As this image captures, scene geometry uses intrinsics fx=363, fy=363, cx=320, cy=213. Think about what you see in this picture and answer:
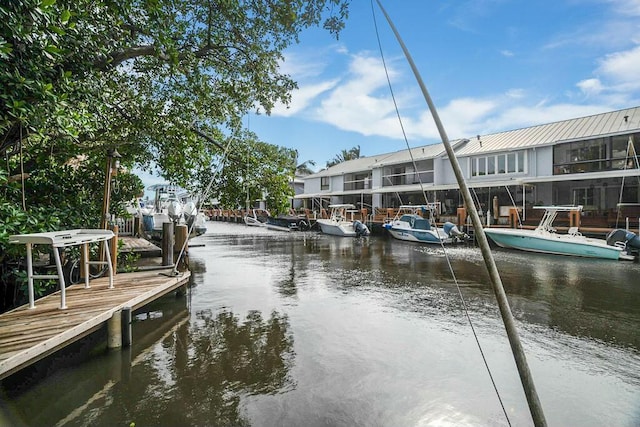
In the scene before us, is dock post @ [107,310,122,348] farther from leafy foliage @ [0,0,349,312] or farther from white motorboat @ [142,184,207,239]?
white motorboat @ [142,184,207,239]

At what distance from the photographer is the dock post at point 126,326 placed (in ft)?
17.9

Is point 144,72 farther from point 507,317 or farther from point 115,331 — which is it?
point 507,317

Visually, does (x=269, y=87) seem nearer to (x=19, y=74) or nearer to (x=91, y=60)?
(x=91, y=60)

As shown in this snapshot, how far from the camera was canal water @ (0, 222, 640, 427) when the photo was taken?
13.1 feet

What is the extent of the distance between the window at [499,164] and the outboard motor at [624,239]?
9777mm

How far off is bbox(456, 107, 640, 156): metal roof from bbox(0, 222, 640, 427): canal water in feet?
49.3

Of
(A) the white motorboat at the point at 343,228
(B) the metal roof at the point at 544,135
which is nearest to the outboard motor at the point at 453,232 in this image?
(B) the metal roof at the point at 544,135

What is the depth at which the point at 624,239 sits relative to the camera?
15.2 metres

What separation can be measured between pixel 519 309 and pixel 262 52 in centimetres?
777

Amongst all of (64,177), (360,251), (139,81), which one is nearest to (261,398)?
(64,177)

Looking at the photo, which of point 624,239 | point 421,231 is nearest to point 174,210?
point 421,231

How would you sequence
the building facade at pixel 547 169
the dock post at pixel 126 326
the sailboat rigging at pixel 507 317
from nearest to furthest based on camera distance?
the sailboat rigging at pixel 507 317
the dock post at pixel 126 326
the building facade at pixel 547 169

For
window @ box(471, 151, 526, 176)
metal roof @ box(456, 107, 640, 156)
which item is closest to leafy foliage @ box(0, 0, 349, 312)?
metal roof @ box(456, 107, 640, 156)

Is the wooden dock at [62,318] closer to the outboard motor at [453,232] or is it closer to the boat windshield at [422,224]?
the boat windshield at [422,224]
